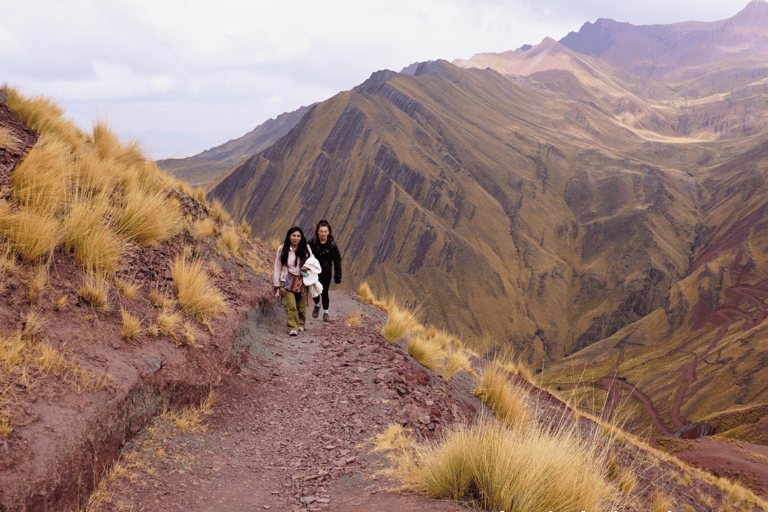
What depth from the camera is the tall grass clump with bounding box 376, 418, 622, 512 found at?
2.49 meters

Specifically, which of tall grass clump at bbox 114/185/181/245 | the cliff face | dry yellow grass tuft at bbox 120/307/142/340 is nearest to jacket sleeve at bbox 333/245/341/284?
tall grass clump at bbox 114/185/181/245

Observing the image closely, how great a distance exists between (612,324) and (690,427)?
96.9ft

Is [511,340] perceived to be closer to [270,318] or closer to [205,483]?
[270,318]

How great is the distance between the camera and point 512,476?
2.54m

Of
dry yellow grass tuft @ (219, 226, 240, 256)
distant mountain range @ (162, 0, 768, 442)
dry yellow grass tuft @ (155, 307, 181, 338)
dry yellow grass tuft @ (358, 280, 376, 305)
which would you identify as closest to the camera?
dry yellow grass tuft @ (155, 307, 181, 338)

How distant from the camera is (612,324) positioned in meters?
61.9

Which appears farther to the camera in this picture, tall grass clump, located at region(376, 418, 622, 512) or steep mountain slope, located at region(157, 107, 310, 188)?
steep mountain slope, located at region(157, 107, 310, 188)

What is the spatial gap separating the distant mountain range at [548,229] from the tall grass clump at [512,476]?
133 feet

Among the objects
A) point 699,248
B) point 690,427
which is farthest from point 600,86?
point 690,427

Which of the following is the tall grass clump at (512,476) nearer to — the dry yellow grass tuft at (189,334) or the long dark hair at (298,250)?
the dry yellow grass tuft at (189,334)

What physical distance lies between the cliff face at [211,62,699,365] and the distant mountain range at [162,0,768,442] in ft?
1.02

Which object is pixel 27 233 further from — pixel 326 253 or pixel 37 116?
pixel 326 253

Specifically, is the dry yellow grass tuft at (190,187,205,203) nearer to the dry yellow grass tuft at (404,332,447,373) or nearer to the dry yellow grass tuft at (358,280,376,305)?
the dry yellow grass tuft at (358,280,376,305)

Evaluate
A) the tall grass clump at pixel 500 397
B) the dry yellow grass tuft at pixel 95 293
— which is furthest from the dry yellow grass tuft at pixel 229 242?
the tall grass clump at pixel 500 397
